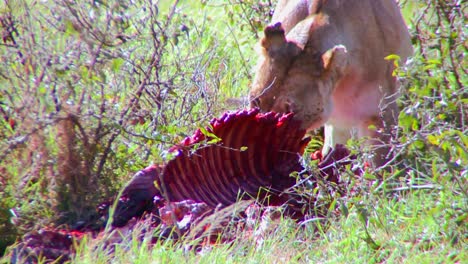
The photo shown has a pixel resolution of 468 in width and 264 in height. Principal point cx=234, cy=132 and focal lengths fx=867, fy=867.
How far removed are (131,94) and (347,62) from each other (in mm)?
1634

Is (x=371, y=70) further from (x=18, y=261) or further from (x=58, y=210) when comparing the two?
(x=18, y=261)

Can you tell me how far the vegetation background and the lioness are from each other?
75 cm

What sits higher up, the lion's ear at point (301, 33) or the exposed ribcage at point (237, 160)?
the lion's ear at point (301, 33)

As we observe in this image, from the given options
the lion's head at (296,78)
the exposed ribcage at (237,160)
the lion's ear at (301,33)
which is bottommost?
the exposed ribcage at (237,160)

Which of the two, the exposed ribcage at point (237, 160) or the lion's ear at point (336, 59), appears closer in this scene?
the exposed ribcage at point (237, 160)

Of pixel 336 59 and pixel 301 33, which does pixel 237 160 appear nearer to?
pixel 336 59

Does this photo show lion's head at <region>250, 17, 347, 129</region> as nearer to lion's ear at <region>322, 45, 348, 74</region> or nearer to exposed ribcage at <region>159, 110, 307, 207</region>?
lion's ear at <region>322, 45, 348, 74</region>

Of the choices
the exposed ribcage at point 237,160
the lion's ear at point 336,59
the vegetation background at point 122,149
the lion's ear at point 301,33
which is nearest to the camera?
the vegetation background at point 122,149

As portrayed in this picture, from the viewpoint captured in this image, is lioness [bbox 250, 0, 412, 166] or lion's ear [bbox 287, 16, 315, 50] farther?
lion's ear [bbox 287, 16, 315, 50]

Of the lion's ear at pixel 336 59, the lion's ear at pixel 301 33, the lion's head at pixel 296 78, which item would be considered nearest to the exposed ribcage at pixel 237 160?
the lion's head at pixel 296 78

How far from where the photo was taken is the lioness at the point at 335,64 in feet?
18.5

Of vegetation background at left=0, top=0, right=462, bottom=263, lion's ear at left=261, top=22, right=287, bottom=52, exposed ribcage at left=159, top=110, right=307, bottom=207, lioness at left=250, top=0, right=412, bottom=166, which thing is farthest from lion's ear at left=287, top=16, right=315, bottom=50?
vegetation background at left=0, top=0, right=462, bottom=263

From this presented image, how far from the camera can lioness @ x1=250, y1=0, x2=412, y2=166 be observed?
5.64 metres

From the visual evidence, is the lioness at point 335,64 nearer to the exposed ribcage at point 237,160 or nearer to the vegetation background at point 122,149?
the exposed ribcage at point 237,160
